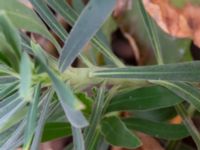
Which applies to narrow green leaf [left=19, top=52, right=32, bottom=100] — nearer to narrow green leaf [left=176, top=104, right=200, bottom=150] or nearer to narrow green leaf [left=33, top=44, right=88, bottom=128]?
narrow green leaf [left=33, top=44, right=88, bottom=128]

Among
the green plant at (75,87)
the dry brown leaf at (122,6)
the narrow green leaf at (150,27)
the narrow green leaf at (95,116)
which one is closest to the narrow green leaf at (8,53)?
the green plant at (75,87)

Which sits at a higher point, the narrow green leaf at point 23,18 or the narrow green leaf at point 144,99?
the narrow green leaf at point 23,18

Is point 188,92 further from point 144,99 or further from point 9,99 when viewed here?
point 9,99

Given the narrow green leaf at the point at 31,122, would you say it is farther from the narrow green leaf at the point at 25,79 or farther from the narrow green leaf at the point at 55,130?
the narrow green leaf at the point at 55,130

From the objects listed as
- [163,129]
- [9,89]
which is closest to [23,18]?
[9,89]

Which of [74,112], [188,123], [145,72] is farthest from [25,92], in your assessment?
[188,123]

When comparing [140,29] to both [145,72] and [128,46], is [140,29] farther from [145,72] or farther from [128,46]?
[145,72]

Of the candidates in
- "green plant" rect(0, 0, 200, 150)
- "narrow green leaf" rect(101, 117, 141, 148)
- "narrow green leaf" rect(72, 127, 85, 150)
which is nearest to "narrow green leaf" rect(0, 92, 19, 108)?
"green plant" rect(0, 0, 200, 150)
